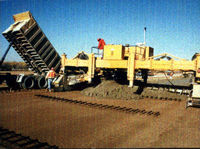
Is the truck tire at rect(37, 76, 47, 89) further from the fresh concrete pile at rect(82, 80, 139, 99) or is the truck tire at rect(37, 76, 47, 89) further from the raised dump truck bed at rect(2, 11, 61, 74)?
the fresh concrete pile at rect(82, 80, 139, 99)

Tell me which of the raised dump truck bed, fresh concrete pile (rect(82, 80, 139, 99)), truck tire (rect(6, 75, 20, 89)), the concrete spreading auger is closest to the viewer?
the concrete spreading auger

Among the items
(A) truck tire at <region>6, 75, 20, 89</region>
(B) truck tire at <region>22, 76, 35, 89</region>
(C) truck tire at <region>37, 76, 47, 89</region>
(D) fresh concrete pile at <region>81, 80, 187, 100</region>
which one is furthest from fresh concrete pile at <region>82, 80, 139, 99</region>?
(A) truck tire at <region>6, 75, 20, 89</region>

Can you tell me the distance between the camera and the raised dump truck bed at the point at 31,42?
10844 millimetres

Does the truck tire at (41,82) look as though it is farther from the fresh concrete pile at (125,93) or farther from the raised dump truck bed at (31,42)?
the fresh concrete pile at (125,93)

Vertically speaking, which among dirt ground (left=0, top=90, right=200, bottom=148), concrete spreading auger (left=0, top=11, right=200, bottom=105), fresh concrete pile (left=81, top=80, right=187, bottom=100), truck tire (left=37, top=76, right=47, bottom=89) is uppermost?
concrete spreading auger (left=0, top=11, right=200, bottom=105)

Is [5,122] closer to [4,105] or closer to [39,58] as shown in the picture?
[4,105]

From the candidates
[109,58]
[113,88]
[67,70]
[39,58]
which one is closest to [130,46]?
[109,58]

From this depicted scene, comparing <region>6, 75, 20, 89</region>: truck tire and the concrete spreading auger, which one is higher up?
the concrete spreading auger

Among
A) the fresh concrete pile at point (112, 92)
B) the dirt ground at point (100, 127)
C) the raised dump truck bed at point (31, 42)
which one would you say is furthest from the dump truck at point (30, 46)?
the dirt ground at point (100, 127)

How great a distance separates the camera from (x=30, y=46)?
1124 cm

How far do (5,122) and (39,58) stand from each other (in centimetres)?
779

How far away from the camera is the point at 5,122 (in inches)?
184

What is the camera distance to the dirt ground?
3631 millimetres

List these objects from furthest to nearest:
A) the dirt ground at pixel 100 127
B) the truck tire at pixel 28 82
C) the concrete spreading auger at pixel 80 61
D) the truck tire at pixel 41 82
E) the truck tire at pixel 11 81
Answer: the truck tire at pixel 41 82, the truck tire at pixel 11 81, the truck tire at pixel 28 82, the concrete spreading auger at pixel 80 61, the dirt ground at pixel 100 127
